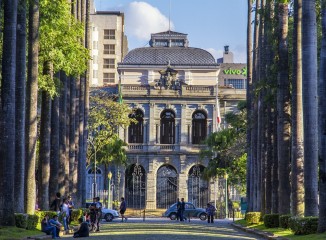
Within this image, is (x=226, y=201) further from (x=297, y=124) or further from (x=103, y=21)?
(x=103, y=21)

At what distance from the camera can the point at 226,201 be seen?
8475 cm

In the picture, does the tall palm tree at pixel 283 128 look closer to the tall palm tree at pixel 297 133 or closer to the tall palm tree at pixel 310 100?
the tall palm tree at pixel 297 133

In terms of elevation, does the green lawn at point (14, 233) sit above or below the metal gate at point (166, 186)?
below

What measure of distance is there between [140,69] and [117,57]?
114 feet

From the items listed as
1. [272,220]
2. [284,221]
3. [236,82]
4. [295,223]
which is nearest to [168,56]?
[236,82]

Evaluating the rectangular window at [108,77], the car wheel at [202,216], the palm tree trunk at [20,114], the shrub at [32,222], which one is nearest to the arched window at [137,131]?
the car wheel at [202,216]

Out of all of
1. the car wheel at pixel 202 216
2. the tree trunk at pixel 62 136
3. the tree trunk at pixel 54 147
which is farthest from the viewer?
the car wheel at pixel 202 216

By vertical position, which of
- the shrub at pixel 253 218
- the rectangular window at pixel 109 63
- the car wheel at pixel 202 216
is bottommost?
the car wheel at pixel 202 216

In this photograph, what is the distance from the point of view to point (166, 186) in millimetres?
105125

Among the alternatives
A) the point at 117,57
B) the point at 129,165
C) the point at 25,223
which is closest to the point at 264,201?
the point at 25,223

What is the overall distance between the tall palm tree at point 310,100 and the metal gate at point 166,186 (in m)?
70.5

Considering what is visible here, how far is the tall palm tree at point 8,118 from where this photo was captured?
1229 inches

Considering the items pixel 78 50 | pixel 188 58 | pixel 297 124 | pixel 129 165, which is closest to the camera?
pixel 297 124

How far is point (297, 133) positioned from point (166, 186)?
70.1 m
